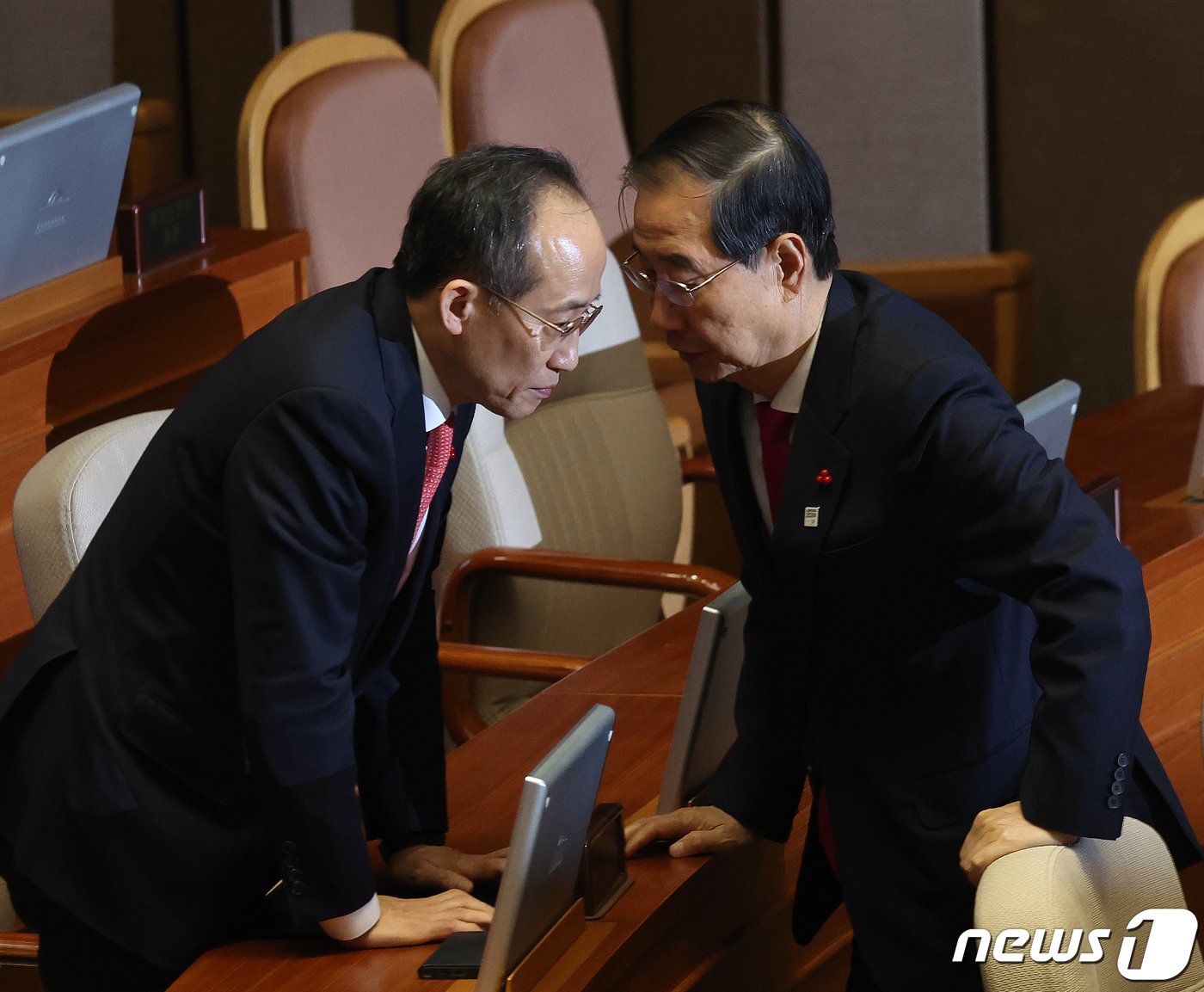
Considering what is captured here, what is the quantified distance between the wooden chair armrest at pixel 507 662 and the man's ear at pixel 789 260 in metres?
1.02

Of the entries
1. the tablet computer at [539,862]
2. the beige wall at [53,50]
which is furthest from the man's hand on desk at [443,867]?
the beige wall at [53,50]

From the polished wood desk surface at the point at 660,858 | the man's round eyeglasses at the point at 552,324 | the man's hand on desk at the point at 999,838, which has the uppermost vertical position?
the man's round eyeglasses at the point at 552,324

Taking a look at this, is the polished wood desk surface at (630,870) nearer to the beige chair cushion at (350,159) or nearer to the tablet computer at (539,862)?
the tablet computer at (539,862)

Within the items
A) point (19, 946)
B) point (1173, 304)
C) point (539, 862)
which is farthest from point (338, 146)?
point (539, 862)

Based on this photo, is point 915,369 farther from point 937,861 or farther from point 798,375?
point 937,861

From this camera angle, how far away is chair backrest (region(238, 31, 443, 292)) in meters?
3.00

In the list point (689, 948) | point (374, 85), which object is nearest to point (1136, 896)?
point (689, 948)

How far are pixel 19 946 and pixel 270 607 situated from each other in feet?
1.83

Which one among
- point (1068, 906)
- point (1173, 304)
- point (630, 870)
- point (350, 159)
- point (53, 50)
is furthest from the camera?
point (53, 50)

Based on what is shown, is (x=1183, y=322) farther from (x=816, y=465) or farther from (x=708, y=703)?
(x=816, y=465)

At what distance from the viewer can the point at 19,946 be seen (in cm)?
167

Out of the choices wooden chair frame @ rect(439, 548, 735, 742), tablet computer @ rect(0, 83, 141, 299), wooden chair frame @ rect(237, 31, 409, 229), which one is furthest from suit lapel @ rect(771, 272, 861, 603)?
wooden chair frame @ rect(237, 31, 409, 229)

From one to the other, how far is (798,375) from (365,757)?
0.59 m

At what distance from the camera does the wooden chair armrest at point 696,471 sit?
3240mm
